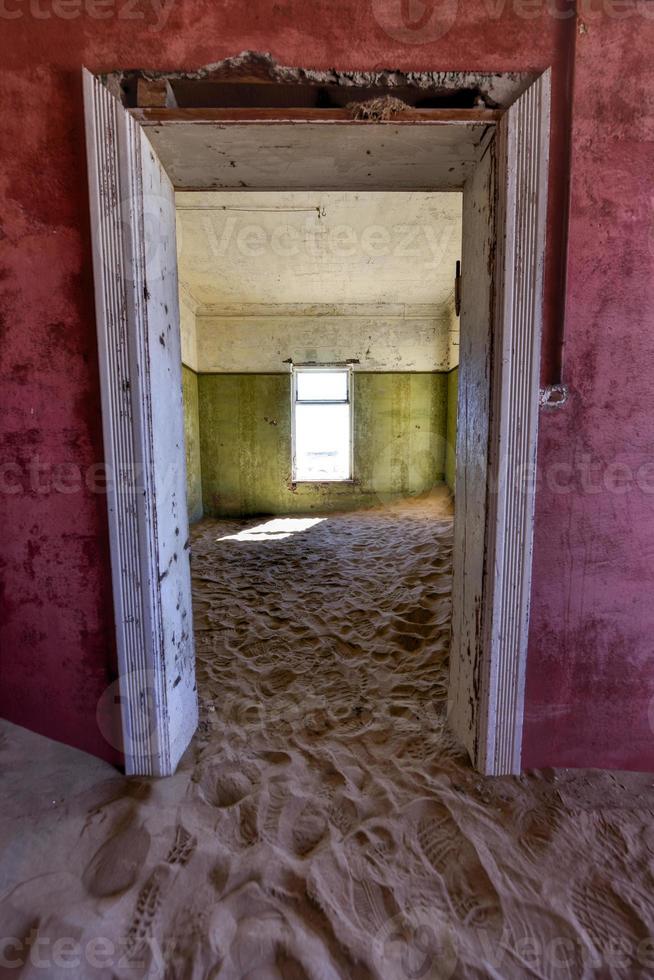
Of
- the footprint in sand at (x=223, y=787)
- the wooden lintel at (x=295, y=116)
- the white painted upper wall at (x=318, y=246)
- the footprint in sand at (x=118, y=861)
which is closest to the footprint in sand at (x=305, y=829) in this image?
the footprint in sand at (x=223, y=787)

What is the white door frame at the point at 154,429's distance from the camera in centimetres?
136

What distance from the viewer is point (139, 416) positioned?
1.44 m

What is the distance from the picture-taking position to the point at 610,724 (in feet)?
5.31

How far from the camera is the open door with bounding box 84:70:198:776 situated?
1370 mm

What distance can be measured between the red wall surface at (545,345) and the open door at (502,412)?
8cm

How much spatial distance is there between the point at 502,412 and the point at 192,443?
605 cm

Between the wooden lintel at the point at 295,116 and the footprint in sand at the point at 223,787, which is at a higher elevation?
the wooden lintel at the point at 295,116

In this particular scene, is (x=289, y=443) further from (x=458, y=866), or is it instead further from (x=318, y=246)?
(x=458, y=866)

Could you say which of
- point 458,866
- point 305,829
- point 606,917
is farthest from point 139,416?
point 606,917

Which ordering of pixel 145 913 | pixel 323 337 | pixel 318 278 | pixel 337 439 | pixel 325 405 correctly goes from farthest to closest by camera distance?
pixel 337 439
pixel 325 405
pixel 323 337
pixel 318 278
pixel 145 913

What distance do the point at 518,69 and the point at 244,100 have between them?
89 centimetres

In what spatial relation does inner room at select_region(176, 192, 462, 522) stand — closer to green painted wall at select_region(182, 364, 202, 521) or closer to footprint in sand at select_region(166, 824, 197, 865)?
green painted wall at select_region(182, 364, 202, 521)

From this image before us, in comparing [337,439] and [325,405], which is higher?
[325,405]

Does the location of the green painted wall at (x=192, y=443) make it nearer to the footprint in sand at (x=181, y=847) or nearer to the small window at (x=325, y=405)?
the small window at (x=325, y=405)
